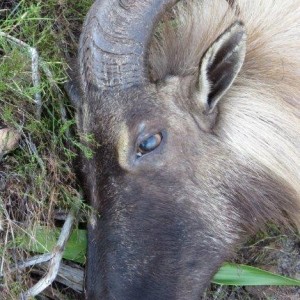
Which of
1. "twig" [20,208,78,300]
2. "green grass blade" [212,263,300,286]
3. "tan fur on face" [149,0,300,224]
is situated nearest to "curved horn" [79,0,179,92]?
"tan fur on face" [149,0,300,224]

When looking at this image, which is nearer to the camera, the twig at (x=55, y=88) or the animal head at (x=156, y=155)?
the animal head at (x=156, y=155)

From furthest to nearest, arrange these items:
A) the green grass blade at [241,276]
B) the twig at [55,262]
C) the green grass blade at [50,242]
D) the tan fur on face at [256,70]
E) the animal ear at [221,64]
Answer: the green grass blade at [241,276] → the green grass blade at [50,242] → the twig at [55,262] → the tan fur on face at [256,70] → the animal ear at [221,64]

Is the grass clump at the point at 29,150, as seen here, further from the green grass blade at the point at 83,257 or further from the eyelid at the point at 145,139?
the eyelid at the point at 145,139

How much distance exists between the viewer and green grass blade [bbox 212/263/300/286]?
4543 mm

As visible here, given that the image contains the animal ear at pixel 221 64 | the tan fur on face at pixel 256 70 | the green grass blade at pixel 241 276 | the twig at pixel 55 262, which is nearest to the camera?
the animal ear at pixel 221 64

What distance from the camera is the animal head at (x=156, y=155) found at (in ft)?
12.3

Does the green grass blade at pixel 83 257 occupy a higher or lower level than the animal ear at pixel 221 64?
lower

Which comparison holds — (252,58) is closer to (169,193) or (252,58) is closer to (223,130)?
(223,130)

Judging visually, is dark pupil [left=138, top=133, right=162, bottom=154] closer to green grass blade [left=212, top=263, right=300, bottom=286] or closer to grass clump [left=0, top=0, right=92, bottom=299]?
grass clump [left=0, top=0, right=92, bottom=299]

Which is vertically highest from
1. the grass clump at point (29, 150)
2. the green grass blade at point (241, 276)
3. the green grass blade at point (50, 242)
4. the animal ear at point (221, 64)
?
the animal ear at point (221, 64)

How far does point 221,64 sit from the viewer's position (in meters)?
3.75

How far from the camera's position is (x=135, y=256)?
3775 millimetres

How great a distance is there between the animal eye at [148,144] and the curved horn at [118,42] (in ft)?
1.01

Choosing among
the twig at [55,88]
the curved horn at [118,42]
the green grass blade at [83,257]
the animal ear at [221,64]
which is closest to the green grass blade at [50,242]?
the green grass blade at [83,257]
